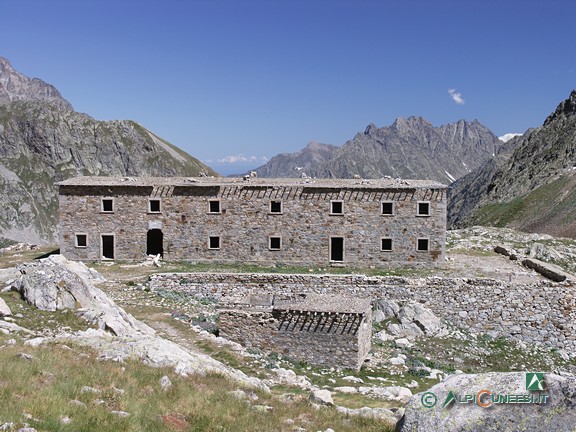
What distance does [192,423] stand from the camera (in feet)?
31.9

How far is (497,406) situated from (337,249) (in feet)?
98.2

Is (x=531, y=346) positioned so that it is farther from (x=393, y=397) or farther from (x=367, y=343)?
(x=393, y=397)

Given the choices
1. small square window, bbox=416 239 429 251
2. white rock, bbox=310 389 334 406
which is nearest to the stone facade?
white rock, bbox=310 389 334 406

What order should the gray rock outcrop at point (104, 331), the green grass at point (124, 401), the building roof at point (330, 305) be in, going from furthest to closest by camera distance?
1. the building roof at point (330, 305)
2. the gray rock outcrop at point (104, 331)
3. the green grass at point (124, 401)

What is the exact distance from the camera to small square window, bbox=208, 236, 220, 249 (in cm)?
3722

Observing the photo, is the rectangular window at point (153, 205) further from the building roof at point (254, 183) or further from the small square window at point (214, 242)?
the small square window at point (214, 242)

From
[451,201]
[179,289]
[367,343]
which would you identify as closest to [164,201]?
[179,289]

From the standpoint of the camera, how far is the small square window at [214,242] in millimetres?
37219

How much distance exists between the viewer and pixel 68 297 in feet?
61.3

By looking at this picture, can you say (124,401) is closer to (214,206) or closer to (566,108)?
(214,206)

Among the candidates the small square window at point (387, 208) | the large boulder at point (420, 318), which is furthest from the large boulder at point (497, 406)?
the small square window at point (387, 208)

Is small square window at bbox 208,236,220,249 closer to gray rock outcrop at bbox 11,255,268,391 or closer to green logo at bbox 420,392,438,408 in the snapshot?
gray rock outcrop at bbox 11,255,268,391

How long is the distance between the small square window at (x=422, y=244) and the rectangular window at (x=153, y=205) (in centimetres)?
1856

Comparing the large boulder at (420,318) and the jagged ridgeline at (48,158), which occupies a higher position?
the jagged ridgeline at (48,158)
